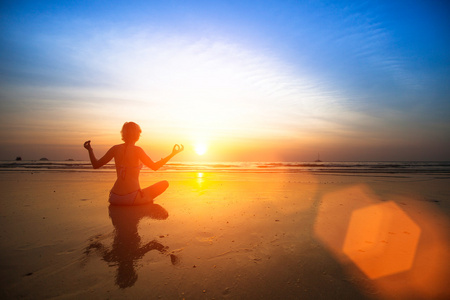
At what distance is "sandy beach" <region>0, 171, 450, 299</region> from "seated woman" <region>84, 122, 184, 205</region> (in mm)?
455

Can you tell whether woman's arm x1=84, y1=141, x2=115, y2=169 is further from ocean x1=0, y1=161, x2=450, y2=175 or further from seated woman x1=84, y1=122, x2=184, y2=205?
ocean x1=0, y1=161, x2=450, y2=175

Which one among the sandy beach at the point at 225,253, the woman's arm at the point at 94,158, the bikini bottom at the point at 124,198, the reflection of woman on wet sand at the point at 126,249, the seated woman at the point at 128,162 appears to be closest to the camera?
the sandy beach at the point at 225,253

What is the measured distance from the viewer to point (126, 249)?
3.02 meters

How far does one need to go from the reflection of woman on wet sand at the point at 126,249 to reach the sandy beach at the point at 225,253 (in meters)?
0.01

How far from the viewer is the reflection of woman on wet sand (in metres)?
2.37

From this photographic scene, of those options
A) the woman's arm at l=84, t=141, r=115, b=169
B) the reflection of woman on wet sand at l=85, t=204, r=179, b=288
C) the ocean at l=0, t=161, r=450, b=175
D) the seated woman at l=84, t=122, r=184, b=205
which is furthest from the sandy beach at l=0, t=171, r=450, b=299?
the ocean at l=0, t=161, r=450, b=175

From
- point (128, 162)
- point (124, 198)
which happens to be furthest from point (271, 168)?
point (128, 162)

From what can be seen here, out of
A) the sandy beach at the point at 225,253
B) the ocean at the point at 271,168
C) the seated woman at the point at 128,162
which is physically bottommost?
the ocean at the point at 271,168

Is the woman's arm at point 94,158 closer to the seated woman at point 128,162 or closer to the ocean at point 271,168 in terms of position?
the seated woman at point 128,162

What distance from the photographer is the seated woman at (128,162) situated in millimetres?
5465

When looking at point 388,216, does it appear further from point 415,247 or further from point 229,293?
point 229,293

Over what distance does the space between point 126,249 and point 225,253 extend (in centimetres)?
142

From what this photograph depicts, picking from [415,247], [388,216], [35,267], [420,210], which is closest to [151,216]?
[35,267]

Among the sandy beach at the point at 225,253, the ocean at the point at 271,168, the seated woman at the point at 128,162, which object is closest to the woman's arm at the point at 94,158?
the seated woman at the point at 128,162
